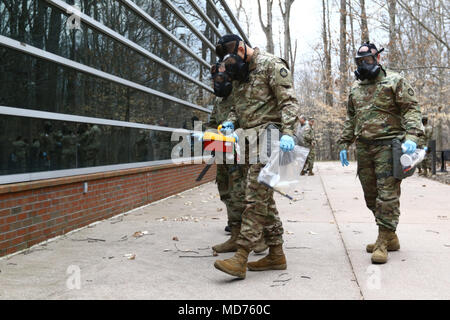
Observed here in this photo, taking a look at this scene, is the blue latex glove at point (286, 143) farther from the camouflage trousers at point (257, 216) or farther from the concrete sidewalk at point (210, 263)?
the concrete sidewalk at point (210, 263)

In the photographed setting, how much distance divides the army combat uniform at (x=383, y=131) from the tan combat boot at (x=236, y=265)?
1600 mm

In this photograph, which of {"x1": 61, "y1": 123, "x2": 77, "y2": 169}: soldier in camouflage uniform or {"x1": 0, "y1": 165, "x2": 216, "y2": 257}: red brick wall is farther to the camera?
{"x1": 61, "y1": 123, "x2": 77, "y2": 169}: soldier in camouflage uniform

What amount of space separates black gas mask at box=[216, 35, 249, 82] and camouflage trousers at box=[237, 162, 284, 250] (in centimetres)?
84

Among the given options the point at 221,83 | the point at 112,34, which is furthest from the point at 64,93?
the point at 221,83

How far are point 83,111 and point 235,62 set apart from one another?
2.70 m

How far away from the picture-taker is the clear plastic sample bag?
3.39 meters

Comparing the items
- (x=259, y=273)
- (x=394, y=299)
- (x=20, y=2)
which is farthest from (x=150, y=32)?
(x=394, y=299)

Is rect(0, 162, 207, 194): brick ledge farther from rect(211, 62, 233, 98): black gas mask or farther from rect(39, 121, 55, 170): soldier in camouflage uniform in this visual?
rect(211, 62, 233, 98): black gas mask

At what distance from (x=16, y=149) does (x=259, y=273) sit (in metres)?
2.77

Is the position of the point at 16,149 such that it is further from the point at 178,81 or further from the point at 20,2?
the point at 178,81

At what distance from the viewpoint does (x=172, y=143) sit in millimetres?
9406

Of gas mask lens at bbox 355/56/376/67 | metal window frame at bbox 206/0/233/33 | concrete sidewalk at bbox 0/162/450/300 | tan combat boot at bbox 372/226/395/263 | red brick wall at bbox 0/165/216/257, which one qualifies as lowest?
concrete sidewalk at bbox 0/162/450/300

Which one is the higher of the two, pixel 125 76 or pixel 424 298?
pixel 125 76

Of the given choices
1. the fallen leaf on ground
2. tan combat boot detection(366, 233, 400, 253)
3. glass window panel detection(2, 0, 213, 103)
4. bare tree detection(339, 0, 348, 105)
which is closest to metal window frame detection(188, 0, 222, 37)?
glass window panel detection(2, 0, 213, 103)
